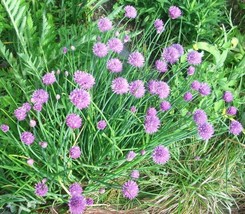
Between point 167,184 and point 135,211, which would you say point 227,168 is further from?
point 135,211

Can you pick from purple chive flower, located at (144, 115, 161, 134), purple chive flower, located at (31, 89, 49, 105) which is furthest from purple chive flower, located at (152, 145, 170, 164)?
purple chive flower, located at (31, 89, 49, 105)

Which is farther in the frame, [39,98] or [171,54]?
[171,54]

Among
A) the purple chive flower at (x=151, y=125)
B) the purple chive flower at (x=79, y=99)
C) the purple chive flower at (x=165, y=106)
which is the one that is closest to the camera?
the purple chive flower at (x=79, y=99)

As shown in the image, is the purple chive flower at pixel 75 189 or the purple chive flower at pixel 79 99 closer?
the purple chive flower at pixel 79 99

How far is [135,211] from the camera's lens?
169cm

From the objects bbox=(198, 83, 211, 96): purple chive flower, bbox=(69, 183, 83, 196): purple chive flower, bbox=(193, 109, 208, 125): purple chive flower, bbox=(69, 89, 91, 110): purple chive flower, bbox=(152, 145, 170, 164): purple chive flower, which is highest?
bbox=(69, 89, 91, 110): purple chive flower

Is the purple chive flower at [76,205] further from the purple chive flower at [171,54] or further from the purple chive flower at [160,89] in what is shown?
the purple chive flower at [171,54]

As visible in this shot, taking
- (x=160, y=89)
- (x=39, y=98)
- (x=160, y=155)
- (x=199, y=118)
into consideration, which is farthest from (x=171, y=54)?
(x=39, y=98)

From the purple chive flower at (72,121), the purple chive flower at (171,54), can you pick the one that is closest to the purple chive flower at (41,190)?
the purple chive flower at (72,121)

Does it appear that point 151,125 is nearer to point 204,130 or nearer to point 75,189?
point 204,130

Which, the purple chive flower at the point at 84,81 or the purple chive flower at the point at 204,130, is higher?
the purple chive flower at the point at 84,81

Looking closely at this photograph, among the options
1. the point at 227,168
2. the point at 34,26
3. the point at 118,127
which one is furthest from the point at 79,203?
the point at 34,26

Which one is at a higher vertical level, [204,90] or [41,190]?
[204,90]

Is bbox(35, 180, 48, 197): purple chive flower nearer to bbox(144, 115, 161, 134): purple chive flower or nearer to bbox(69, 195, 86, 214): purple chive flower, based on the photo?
bbox(69, 195, 86, 214): purple chive flower
